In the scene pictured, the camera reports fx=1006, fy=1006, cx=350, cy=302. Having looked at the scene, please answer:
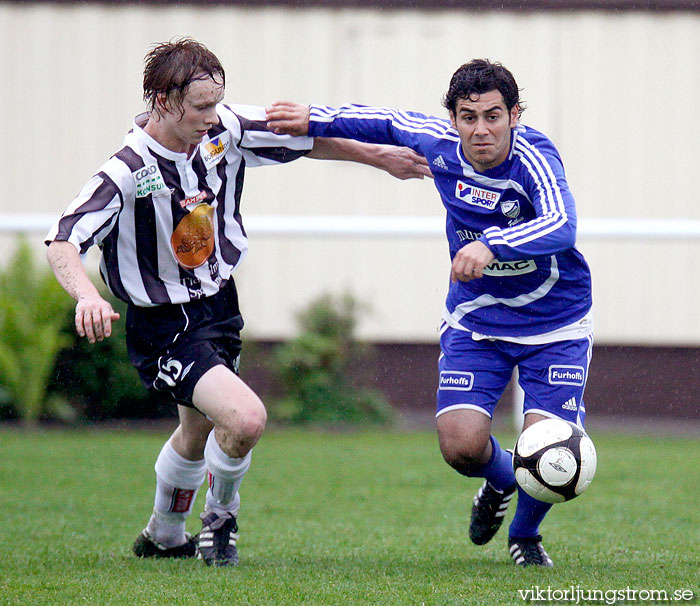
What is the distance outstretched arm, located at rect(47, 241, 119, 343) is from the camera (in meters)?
3.29

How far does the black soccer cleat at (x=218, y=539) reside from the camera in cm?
402

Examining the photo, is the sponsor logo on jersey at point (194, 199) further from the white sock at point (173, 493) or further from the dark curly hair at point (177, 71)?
the white sock at point (173, 493)

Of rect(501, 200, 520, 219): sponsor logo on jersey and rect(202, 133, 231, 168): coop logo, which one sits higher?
rect(202, 133, 231, 168): coop logo

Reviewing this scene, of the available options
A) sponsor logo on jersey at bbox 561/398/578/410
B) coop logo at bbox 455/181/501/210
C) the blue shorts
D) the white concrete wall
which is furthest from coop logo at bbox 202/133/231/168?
the white concrete wall

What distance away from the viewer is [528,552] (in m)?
4.07

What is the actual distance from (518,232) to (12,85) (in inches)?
304

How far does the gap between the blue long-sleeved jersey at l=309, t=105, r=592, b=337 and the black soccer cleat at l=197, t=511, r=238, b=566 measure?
1269 millimetres

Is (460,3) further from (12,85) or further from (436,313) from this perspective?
(12,85)

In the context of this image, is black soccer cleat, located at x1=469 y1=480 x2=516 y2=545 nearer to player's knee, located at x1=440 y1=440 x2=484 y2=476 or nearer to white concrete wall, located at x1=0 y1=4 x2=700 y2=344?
player's knee, located at x1=440 y1=440 x2=484 y2=476

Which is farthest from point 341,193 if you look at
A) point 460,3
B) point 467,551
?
point 467,551

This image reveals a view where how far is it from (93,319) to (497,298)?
5.46 feet

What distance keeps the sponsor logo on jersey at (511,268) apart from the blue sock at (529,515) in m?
0.88

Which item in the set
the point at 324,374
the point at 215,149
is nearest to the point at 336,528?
the point at 215,149

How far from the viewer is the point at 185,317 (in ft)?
13.1
